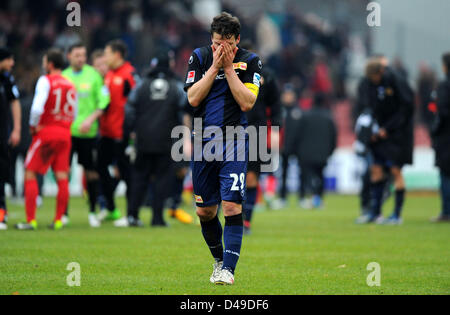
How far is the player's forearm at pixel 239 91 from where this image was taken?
736 cm

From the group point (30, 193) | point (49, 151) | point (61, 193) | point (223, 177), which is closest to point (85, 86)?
point (49, 151)

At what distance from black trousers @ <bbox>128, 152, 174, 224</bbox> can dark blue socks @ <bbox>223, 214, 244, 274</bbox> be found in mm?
5630

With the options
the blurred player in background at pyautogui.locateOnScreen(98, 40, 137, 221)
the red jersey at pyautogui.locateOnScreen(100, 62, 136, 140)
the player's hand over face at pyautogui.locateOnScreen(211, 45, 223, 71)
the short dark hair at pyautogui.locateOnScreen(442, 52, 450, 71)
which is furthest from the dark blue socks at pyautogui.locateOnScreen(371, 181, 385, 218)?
the player's hand over face at pyautogui.locateOnScreen(211, 45, 223, 71)

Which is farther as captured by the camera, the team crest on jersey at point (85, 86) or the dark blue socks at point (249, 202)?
the team crest on jersey at point (85, 86)

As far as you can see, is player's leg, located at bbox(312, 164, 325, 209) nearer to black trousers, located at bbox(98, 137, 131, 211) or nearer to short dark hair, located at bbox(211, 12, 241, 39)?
black trousers, located at bbox(98, 137, 131, 211)

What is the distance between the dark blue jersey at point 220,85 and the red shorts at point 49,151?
469cm

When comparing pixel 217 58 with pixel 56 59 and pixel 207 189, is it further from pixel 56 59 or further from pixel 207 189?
pixel 56 59

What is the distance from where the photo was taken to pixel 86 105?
13469 mm

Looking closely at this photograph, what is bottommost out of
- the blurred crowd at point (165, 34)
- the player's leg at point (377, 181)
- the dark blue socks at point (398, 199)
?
the dark blue socks at point (398, 199)

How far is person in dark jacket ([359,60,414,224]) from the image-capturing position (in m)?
14.1

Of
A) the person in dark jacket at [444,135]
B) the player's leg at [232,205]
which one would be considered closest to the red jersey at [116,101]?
the person in dark jacket at [444,135]

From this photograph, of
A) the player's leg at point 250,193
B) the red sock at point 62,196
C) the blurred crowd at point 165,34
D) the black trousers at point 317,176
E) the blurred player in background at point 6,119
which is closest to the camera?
the blurred player in background at point 6,119

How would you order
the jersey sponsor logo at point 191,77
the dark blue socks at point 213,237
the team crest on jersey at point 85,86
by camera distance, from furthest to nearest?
the team crest on jersey at point 85,86, the dark blue socks at point 213,237, the jersey sponsor logo at point 191,77

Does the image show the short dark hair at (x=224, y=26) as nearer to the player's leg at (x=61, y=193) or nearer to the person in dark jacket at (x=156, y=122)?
the player's leg at (x=61, y=193)
